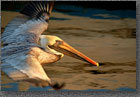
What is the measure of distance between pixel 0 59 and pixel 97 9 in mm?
1275

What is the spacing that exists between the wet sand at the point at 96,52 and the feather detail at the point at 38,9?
9 cm

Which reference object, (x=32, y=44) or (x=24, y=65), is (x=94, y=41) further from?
(x=24, y=65)

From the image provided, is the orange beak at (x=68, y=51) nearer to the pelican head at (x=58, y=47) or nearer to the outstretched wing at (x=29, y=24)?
the pelican head at (x=58, y=47)

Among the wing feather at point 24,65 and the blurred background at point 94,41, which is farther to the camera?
the blurred background at point 94,41

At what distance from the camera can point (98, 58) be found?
4219mm

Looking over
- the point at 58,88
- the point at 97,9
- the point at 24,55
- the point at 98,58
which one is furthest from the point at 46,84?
the point at 97,9

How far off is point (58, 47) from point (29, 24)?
17.3 inches

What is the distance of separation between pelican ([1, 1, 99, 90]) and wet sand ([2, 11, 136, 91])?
65mm

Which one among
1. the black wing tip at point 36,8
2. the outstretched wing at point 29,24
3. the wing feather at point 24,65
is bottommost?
the wing feather at point 24,65

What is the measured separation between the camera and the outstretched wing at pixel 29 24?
4.21 meters

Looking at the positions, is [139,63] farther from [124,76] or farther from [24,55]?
[24,55]

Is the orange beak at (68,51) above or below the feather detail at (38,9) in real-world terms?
below

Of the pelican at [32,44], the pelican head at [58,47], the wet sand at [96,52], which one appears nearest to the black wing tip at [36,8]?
the pelican at [32,44]

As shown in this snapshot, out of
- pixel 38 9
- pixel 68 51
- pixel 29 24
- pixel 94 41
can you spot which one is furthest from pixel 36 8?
pixel 94 41
